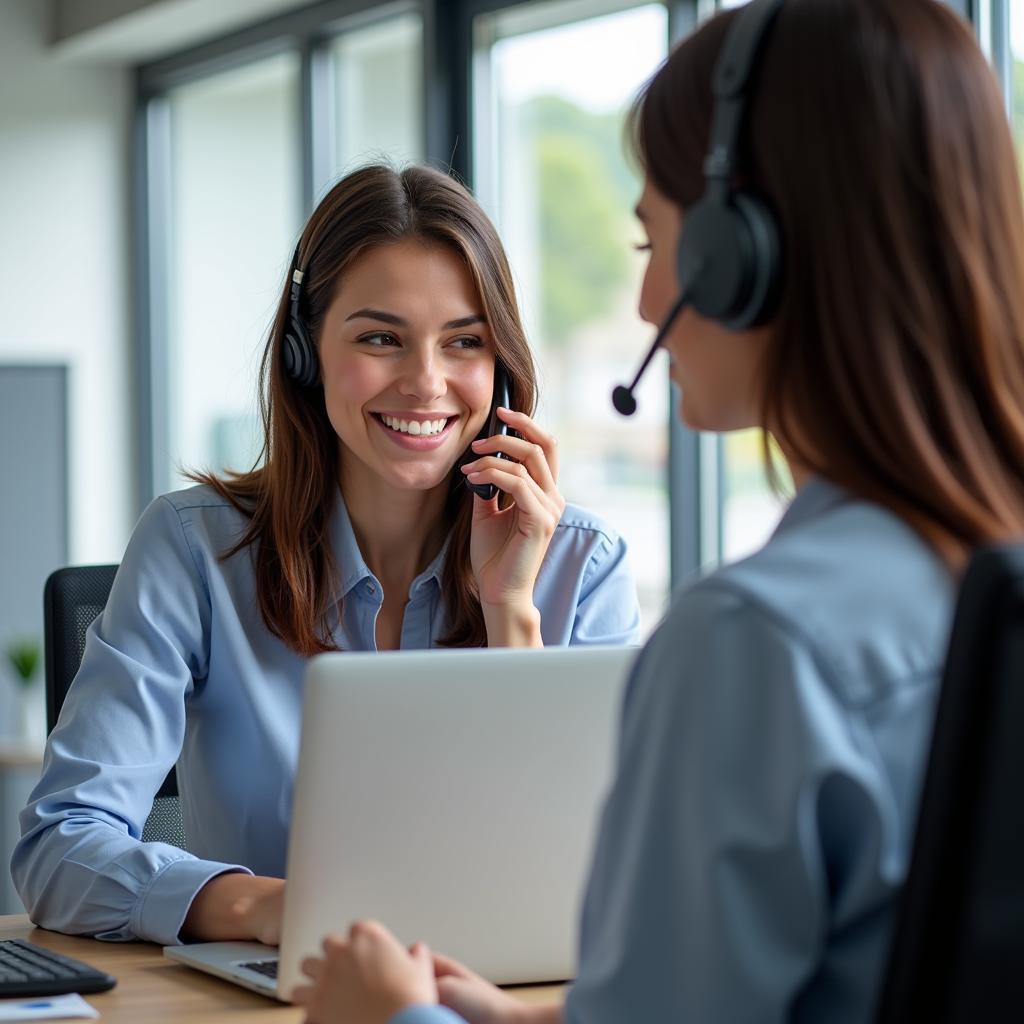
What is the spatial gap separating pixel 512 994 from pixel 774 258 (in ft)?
2.05

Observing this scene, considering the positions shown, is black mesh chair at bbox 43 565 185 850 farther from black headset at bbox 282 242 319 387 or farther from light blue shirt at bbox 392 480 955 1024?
light blue shirt at bbox 392 480 955 1024

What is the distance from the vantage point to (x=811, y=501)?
81cm

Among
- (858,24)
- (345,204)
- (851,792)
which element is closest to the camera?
(851,792)

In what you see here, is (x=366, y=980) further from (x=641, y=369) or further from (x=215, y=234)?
(x=215, y=234)

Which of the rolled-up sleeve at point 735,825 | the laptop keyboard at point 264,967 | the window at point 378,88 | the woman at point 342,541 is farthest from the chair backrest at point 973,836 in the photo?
the window at point 378,88

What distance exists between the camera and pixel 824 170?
77 centimetres

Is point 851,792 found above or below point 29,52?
below

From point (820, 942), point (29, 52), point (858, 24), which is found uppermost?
point (29, 52)

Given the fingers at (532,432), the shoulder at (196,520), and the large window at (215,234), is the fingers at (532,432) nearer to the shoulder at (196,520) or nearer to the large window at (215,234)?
the shoulder at (196,520)

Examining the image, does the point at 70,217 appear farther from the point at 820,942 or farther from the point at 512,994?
the point at 820,942

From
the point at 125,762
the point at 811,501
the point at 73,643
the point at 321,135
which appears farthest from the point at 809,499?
the point at 321,135

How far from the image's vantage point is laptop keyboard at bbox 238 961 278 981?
3.90 feet

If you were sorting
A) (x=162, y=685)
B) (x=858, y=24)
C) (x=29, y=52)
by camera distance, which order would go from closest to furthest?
(x=858, y=24) → (x=162, y=685) → (x=29, y=52)

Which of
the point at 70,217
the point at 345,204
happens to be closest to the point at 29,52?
the point at 70,217
